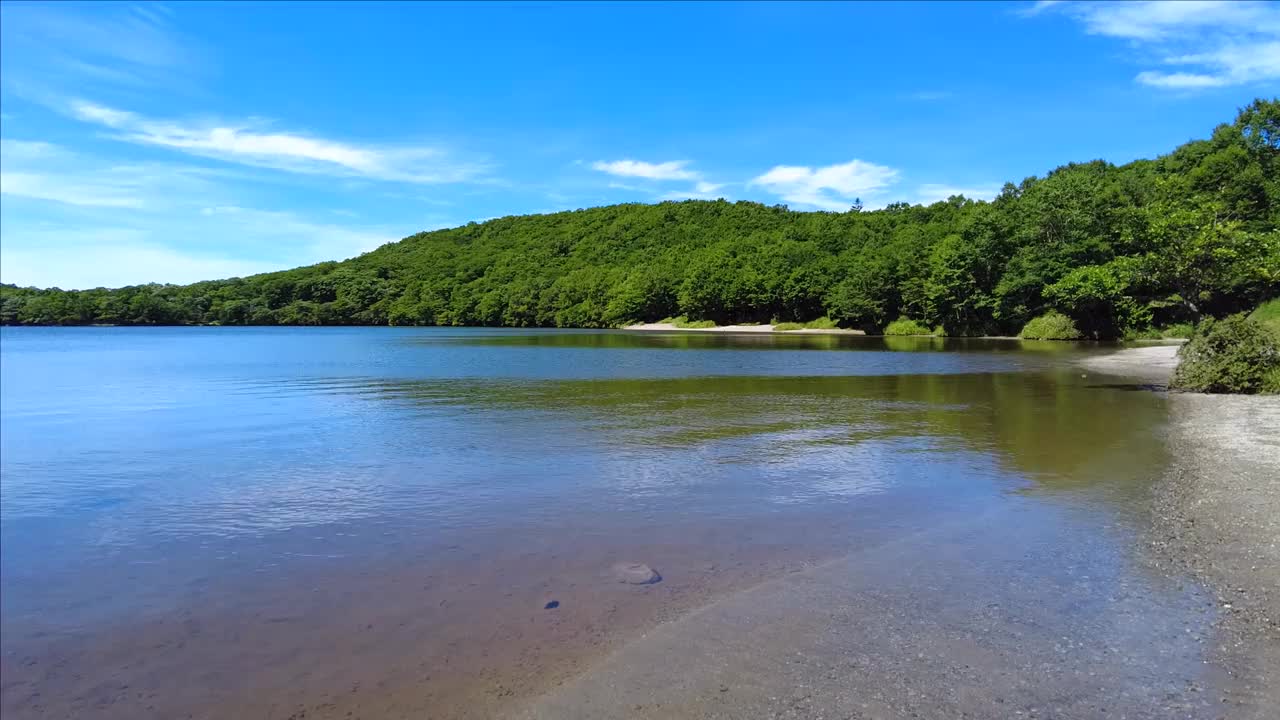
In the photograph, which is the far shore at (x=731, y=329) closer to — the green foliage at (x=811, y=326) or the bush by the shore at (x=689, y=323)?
the green foliage at (x=811, y=326)

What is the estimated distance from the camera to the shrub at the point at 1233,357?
69.8ft

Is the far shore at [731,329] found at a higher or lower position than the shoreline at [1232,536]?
higher

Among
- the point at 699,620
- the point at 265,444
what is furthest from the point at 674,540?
the point at 265,444

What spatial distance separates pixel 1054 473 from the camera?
12.5 m

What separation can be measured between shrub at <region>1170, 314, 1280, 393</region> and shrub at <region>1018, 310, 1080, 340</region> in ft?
165

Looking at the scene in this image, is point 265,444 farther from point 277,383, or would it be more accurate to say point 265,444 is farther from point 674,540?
point 277,383

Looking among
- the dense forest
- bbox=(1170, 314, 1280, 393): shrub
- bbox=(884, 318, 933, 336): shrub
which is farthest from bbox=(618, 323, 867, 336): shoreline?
bbox=(1170, 314, 1280, 393): shrub

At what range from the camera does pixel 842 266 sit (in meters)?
102

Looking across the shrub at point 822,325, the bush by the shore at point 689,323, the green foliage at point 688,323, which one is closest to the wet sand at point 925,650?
the shrub at point 822,325

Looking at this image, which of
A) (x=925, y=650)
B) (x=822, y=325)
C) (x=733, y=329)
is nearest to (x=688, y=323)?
(x=733, y=329)

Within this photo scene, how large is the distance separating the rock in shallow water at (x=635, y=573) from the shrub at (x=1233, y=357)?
847 inches

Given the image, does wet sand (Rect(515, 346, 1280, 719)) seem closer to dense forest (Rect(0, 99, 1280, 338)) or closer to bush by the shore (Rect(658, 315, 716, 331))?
dense forest (Rect(0, 99, 1280, 338))

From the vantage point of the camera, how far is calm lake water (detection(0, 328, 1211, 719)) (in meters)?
5.87

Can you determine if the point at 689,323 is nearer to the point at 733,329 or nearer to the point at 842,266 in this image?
the point at 733,329
